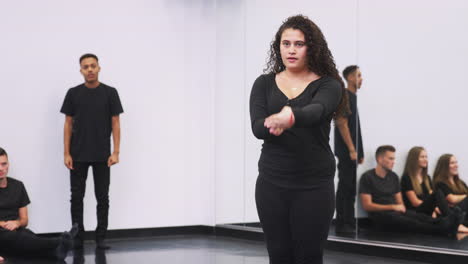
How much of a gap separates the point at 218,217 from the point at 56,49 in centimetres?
217

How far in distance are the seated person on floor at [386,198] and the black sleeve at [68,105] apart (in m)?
2.39

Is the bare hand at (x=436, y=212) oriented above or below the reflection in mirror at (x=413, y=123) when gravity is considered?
below

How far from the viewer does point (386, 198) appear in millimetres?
5605

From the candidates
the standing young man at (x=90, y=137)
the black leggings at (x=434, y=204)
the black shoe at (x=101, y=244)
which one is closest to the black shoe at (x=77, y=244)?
the standing young man at (x=90, y=137)

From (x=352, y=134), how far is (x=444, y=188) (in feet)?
2.64

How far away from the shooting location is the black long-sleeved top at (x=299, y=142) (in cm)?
232

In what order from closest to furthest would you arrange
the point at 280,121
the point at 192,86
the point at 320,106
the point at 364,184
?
1. the point at 280,121
2. the point at 320,106
3. the point at 364,184
4. the point at 192,86

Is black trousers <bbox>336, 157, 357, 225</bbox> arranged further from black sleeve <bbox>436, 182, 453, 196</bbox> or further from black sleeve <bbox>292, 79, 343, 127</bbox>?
black sleeve <bbox>292, 79, 343, 127</bbox>

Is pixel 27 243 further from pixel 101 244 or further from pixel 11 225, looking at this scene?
pixel 101 244

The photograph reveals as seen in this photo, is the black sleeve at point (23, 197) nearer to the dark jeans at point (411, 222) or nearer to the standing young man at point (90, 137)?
the standing young man at point (90, 137)

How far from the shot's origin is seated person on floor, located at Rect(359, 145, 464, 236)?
549 centimetres

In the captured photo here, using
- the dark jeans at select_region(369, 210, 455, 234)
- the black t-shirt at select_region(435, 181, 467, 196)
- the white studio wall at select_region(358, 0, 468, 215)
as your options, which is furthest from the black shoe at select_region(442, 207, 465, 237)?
the white studio wall at select_region(358, 0, 468, 215)

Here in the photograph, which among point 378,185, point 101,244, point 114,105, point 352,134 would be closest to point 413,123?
point 352,134

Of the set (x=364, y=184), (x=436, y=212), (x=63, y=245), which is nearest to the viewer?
(x=63, y=245)
